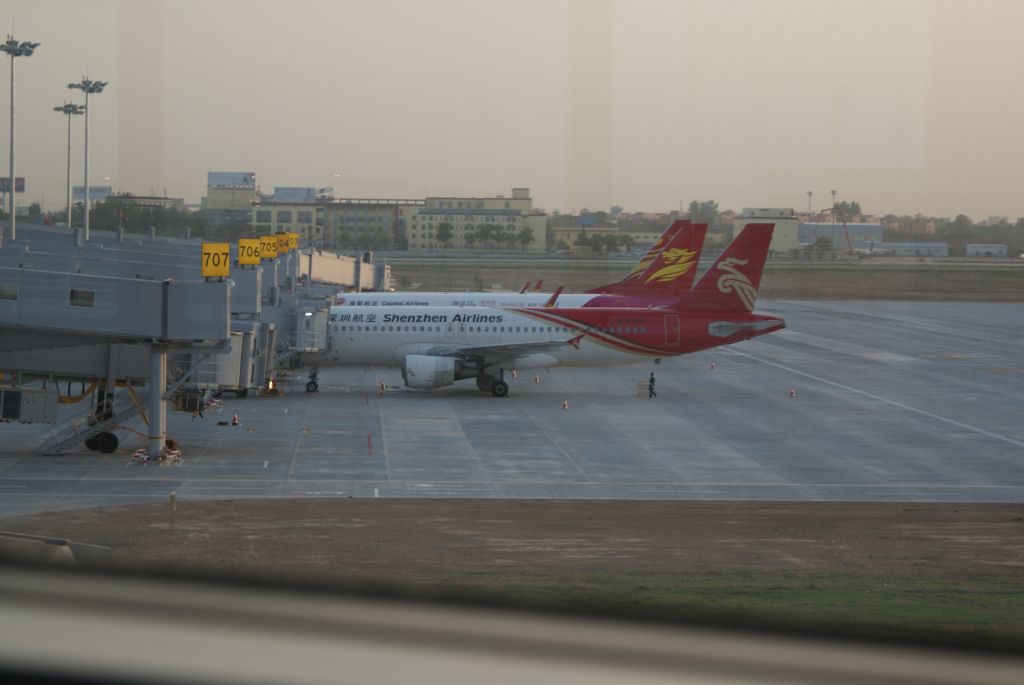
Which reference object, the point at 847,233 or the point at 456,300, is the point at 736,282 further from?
the point at 456,300

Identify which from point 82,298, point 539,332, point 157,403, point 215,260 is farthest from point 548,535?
point 539,332

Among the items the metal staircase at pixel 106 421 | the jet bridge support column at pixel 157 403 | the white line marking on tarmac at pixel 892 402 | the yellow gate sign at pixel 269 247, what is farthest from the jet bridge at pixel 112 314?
the white line marking on tarmac at pixel 892 402

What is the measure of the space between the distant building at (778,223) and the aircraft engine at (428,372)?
8.89 meters

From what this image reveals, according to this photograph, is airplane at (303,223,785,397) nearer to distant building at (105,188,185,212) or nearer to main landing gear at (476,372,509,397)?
main landing gear at (476,372,509,397)

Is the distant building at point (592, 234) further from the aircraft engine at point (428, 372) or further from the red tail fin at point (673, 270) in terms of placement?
the aircraft engine at point (428, 372)

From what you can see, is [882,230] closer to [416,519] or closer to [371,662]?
[416,519]

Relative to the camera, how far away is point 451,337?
3553 centimetres

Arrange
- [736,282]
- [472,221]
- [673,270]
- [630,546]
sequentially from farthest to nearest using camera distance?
[673,270]
[472,221]
[736,282]
[630,546]

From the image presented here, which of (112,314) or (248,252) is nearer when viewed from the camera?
(112,314)

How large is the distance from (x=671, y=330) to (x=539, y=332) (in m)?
3.83

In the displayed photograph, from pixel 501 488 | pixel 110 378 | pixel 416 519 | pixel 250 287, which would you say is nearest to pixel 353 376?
pixel 250 287

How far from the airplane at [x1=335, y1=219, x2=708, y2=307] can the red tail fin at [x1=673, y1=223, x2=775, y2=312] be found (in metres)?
3.74

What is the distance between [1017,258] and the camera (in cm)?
4253

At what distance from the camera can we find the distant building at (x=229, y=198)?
1018 inches
